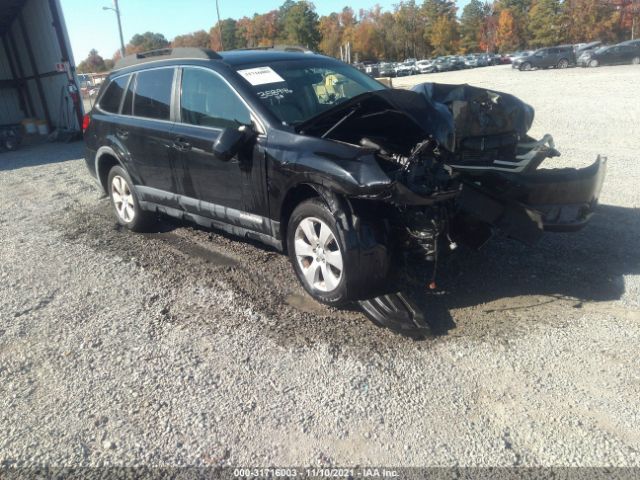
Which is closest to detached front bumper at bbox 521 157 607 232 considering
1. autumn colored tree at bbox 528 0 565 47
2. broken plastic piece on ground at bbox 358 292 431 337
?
broken plastic piece on ground at bbox 358 292 431 337

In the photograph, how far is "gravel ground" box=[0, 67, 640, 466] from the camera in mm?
2566

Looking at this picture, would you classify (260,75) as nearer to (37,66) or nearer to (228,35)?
(37,66)

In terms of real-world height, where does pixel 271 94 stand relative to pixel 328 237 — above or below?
above

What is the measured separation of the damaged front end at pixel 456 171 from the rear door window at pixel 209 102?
77cm

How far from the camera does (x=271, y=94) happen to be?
13.9ft

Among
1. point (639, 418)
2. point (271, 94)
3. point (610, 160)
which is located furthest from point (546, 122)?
point (639, 418)

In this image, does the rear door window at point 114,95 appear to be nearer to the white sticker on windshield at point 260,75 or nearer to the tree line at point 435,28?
the white sticker on windshield at point 260,75

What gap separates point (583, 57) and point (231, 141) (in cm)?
3833

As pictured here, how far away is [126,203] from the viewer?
5977 mm

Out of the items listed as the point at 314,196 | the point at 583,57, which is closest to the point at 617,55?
the point at 583,57

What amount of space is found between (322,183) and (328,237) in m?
0.38

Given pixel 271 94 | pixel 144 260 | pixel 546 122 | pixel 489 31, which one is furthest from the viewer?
pixel 489 31

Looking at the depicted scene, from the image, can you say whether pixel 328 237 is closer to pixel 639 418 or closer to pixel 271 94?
pixel 271 94

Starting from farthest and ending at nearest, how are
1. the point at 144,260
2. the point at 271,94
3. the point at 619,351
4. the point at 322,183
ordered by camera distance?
the point at 144,260 → the point at 271,94 → the point at 322,183 → the point at 619,351
